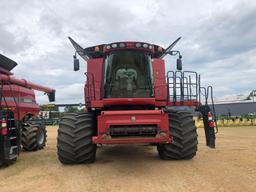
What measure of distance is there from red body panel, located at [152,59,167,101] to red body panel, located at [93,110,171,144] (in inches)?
49.6

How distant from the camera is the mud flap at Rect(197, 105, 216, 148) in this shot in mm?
10516

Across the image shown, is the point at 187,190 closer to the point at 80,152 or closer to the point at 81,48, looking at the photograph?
the point at 80,152

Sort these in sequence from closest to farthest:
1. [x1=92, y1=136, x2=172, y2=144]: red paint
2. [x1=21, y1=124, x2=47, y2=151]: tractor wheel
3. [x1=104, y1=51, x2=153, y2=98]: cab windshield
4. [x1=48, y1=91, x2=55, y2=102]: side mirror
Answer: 1. [x1=92, y1=136, x2=172, y2=144]: red paint
2. [x1=104, y1=51, x2=153, y2=98]: cab windshield
3. [x1=21, y1=124, x2=47, y2=151]: tractor wheel
4. [x1=48, y1=91, x2=55, y2=102]: side mirror

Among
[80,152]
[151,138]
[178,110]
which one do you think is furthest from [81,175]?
[178,110]

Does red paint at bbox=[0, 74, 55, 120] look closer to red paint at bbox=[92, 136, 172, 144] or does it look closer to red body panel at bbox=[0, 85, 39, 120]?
red body panel at bbox=[0, 85, 39, 120]

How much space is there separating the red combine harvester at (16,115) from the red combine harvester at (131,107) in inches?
63.5

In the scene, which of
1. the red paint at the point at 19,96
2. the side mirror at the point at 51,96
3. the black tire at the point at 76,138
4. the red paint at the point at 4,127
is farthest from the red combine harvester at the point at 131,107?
the side mirror at the point at 51,96

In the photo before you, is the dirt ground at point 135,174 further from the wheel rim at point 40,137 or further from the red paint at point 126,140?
the wheel rim at point 40,137

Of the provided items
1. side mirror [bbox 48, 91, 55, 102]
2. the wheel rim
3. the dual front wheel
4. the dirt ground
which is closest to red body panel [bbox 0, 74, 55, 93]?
side mirror [bbox 48, 91, 55, 102]

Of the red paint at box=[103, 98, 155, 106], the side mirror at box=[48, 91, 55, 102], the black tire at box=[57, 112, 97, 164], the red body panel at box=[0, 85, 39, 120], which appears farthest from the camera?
the side mirror at box=[48, 91, 55, 102]

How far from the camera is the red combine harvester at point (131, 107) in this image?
8984 millimetres

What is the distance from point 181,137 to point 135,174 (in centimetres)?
176

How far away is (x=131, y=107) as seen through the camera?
9.97m

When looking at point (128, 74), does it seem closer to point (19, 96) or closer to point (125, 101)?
point (125, 101)
